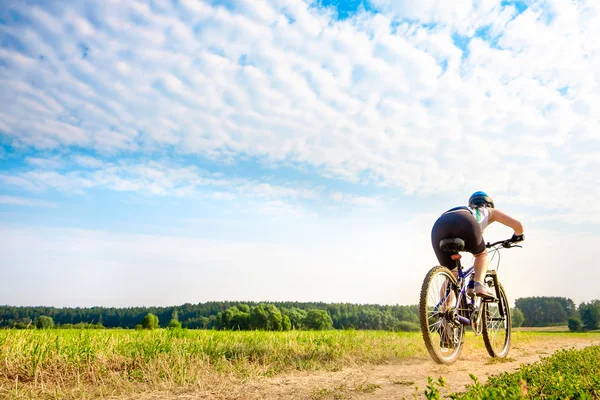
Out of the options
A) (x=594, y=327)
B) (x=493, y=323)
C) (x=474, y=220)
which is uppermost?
(x=474, y=220)

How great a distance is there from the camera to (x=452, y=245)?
6023 millimetres

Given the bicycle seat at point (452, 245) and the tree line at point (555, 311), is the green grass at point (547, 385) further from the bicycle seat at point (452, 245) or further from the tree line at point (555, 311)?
the tree line at point (555, 311)

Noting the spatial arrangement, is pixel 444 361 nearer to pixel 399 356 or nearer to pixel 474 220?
pixel 399 356

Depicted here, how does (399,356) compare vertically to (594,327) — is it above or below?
above

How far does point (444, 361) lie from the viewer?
551cm

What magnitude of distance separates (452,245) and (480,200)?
1.33 metres

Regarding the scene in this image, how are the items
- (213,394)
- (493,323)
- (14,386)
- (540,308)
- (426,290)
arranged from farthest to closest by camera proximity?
(540,308), (493,323), (426,290), (14,386), (213,394)

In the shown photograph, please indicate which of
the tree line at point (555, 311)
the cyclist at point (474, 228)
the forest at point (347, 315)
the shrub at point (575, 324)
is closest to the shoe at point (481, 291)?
the cyclist at point (474, 228)

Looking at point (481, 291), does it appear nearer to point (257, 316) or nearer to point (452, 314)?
point (452, 314)

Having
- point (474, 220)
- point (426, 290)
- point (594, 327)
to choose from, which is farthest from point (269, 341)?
point (594, 327)

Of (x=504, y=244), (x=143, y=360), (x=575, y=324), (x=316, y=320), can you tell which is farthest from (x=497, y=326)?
(x=575, y=324)

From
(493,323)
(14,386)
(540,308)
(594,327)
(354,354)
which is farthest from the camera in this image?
(540,308)

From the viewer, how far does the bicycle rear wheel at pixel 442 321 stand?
5.28m

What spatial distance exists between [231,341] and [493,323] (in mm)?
4817
